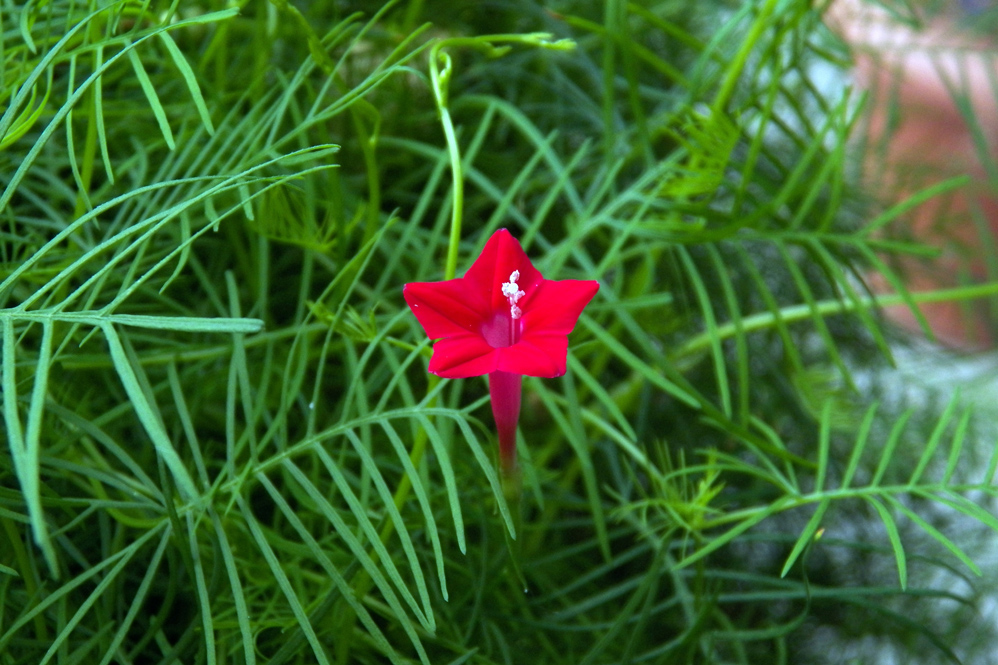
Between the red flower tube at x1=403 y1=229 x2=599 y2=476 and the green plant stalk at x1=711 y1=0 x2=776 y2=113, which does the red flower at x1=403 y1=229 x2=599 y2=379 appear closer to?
the red flower tube at x1=403 y1=229 x2=599 y2=476

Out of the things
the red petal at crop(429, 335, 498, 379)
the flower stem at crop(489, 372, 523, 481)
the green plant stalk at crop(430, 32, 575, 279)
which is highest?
the green plant stalk at crop(430, 32, 575, 279)

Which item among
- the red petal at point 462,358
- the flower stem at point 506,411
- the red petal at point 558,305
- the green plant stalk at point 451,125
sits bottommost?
the flower stem at point 506,411

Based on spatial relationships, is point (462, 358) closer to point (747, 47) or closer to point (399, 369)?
point (399, 369)

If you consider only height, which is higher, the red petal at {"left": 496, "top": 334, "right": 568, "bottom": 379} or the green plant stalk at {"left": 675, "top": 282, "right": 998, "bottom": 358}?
the red petal at {"left": 496, "top": 334, "right": 568, "bottom": 379}

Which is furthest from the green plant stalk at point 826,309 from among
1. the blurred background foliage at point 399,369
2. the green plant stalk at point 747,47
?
the green plant stalk at point 747,47

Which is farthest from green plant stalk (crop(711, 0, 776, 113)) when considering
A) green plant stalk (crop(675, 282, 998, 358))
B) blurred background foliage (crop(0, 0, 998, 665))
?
green plant stalk (crop(675, 282, 998, 358))

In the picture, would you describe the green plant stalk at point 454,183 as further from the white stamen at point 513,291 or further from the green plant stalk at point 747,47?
the green plant stalk at point 747,47

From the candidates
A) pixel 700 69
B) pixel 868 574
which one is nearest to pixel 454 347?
pixel 700 69
